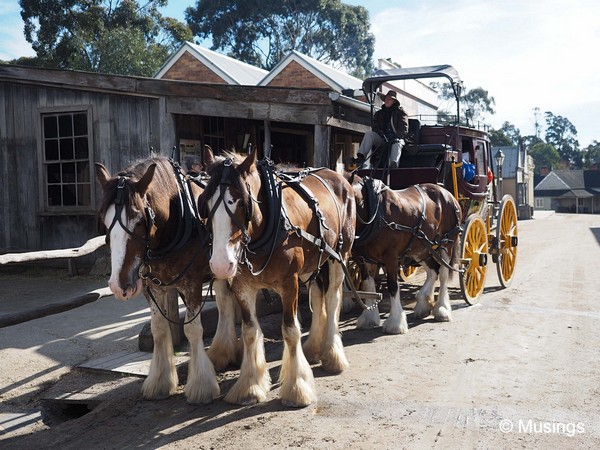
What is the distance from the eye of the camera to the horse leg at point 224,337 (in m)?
5.55

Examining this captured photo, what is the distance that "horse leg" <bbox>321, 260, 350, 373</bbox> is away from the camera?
213 inches

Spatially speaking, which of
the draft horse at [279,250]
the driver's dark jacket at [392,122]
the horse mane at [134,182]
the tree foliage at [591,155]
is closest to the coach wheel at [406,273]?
the driver's dark jacket at [392,122]

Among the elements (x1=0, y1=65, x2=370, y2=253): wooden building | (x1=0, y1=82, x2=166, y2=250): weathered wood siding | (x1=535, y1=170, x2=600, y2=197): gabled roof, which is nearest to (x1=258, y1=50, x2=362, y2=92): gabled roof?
(x1=0, y1=65, x2=370, y2=253): wooden building

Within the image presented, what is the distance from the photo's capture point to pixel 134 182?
408 cm

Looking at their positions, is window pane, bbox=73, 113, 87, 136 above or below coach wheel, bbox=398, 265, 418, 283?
above

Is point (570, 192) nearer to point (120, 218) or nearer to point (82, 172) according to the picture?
point (82, 172)

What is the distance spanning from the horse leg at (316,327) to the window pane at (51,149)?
6.71m

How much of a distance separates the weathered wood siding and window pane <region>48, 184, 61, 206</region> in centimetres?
15

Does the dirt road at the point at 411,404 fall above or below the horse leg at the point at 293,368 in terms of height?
below

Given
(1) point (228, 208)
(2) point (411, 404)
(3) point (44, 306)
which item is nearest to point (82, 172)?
(3) point (44, 306)

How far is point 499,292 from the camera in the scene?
30.8 feet

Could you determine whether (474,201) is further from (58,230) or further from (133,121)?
(58,230)

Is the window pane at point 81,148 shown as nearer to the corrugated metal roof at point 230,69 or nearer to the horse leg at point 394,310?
the horse leg at point 394,310

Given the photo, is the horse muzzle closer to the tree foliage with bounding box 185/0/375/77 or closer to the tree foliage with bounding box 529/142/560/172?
the tree foliage with bounding box 185/0/375/77
